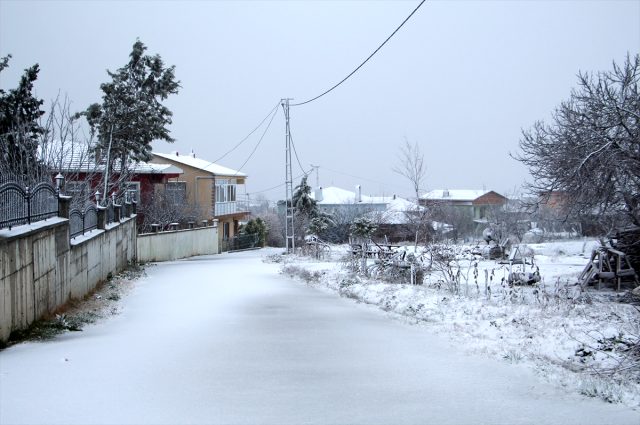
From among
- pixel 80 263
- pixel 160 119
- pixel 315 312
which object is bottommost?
pixel 315 312

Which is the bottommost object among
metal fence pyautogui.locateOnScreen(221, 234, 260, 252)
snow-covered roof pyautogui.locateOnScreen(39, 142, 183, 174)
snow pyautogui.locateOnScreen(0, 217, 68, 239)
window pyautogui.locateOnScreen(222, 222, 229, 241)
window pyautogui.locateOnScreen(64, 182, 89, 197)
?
metal fence pyautogui.locateOnScreen(221, 234, 260, 252)

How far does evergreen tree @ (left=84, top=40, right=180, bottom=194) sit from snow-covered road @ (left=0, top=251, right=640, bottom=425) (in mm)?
29010

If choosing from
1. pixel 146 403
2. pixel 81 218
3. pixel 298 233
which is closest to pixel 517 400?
pixel 146 403

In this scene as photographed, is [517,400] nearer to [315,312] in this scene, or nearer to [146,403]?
[146,403]

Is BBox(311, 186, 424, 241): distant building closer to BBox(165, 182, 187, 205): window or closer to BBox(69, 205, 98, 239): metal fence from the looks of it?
BBox(165, 182, 187, 205): window

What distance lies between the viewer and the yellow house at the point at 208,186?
53.3 meters

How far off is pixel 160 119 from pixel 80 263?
2860cm

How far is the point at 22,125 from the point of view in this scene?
27750mm

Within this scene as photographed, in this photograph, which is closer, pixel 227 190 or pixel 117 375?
pixel 117 375

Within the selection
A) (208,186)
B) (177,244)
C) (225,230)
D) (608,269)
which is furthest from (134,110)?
(608,269)

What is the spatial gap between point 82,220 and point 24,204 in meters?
5.60

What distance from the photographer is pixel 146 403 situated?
6344mm

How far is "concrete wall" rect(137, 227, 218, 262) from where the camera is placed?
33.1 m

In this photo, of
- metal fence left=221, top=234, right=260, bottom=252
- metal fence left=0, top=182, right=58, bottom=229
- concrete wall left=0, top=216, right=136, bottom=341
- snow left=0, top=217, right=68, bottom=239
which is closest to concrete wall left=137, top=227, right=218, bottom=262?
metal fence left=221, top=234, right=260, bottom=252
